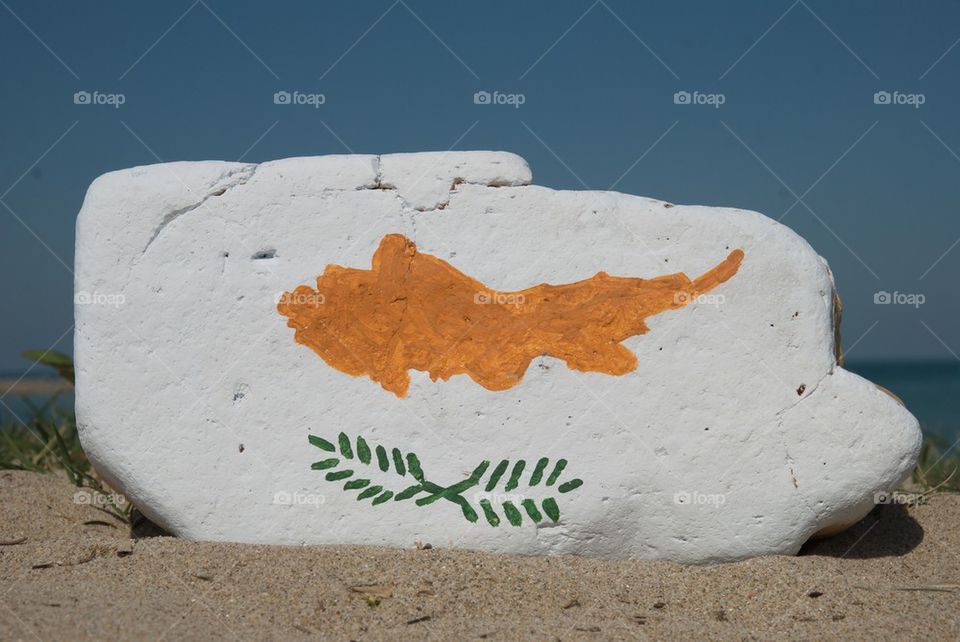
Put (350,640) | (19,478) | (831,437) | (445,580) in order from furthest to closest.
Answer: (19,478) → (831,437) → (445,580) → (350,640)

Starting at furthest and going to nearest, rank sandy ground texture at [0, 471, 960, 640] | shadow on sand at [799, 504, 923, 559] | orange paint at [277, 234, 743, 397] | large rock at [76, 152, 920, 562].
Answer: shadow on sand at [799, 504, 923, 559] → orange paint at [277, 234, 743, 397] → large rock at [76, 152, 920, 562] → sandy ground texture at [0, 471, 960, 640]

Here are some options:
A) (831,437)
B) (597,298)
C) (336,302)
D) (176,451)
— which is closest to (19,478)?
(176,451)

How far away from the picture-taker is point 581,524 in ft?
15.6

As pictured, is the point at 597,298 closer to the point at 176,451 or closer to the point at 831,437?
the point at 831,437

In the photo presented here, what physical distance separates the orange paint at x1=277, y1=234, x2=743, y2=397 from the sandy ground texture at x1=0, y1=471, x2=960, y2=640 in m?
0.95

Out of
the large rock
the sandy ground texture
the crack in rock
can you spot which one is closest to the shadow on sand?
the sandy ground texture

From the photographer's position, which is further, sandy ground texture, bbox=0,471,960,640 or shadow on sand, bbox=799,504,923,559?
shadow on sand, bbox=799,504,923,559

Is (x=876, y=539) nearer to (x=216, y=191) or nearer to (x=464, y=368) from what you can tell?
(x=464, y=368)

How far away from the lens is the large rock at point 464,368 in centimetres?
473

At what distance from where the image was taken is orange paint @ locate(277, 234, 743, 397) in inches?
191

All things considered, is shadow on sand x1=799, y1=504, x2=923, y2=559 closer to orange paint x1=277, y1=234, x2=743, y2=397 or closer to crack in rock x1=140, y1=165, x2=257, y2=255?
orange paint x1=277, y1=234, x2=743, y2=397

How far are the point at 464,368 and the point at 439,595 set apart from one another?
1.21 metres

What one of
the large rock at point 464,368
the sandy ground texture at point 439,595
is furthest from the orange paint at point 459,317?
the sandy ground texture at point 439,595

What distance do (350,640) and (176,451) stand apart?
5.34ft
